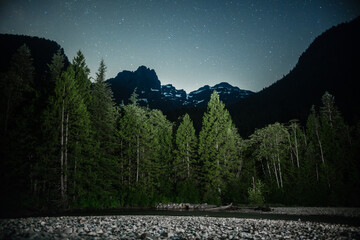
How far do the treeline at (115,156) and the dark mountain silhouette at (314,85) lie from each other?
57477 millimetres

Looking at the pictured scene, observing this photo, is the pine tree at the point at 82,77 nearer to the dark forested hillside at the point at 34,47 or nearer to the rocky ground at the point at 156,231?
the rocky ground at the point at 156,231

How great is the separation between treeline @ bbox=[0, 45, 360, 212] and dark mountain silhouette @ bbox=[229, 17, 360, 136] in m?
57.5

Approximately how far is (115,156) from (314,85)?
11762 centimetres

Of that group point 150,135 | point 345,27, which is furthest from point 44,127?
point 345,27

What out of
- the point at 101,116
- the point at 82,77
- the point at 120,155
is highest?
the point at 82,77

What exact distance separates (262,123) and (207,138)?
233 feet

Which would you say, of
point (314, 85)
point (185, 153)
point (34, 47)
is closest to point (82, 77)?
point (185, 153)

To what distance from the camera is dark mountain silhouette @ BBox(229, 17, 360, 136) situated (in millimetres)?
89125

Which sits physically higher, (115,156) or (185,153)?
(185,153)

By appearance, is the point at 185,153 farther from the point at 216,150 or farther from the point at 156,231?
the point at 156,231

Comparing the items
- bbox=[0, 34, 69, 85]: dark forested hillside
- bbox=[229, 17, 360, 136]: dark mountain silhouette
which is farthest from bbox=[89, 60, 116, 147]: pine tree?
bbox=[0, 34, 69, 85]: dark forested hillside

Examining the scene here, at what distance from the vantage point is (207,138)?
29531mm

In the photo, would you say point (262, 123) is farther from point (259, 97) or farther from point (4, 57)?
point (4, 57)

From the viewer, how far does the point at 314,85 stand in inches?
4274
